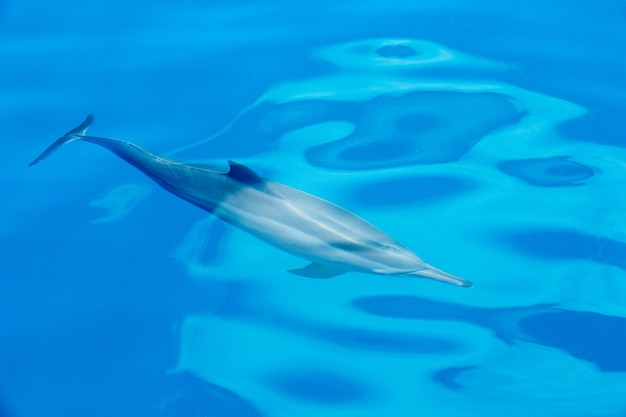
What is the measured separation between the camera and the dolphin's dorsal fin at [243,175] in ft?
13.1

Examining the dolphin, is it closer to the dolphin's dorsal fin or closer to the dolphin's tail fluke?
the dolphin's dorsal fin

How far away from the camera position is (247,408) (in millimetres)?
4109

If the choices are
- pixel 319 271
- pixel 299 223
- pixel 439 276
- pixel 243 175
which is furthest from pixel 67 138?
pixel 439 276

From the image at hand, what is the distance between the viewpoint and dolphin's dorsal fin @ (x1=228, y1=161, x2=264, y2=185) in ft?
13.1

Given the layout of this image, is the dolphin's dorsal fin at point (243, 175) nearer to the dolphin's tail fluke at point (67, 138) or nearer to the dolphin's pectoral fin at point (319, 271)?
the dolphin's pectoral fin at point (319, 271)

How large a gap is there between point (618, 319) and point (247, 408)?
240cm

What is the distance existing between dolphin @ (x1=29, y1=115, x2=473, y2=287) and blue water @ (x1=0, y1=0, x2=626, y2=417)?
667 mm

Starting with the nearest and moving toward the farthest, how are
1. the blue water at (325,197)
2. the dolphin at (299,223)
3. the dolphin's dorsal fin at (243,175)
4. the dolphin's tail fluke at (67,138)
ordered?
the dolphin at (299,223), the dolphin's dorsal fin at (243,175), the blue water at (325,197), the dolphin's tail fluke at (67,138)

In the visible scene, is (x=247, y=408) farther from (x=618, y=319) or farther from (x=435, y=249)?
(x=618, y=319)

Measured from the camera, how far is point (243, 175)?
13.3 ft

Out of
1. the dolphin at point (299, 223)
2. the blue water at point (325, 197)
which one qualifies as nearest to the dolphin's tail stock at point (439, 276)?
the dolphin at point (299, 223)

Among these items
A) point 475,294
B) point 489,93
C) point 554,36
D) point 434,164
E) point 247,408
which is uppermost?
point 554,36

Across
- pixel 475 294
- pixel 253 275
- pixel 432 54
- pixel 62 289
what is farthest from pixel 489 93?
pixel 62 289

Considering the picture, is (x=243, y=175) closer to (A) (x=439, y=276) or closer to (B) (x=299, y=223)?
(B) (x=299, y=223)
